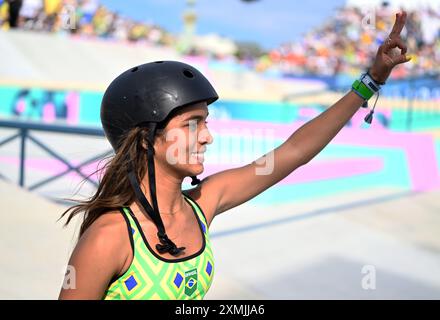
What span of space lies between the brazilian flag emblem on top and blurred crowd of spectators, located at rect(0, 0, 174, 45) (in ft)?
21.4

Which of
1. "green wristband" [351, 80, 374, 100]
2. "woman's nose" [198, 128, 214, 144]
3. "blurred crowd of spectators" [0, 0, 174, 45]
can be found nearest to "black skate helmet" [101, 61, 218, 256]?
"woman's nose" [198, 128, 214, 144]

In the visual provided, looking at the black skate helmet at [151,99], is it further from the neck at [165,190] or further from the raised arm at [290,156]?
the raised arm at [290,156]

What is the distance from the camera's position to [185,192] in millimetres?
2160

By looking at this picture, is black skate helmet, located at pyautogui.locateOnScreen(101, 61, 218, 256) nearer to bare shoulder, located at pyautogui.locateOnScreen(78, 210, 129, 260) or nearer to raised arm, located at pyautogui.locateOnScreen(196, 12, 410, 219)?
bare shoulder, located at pyautogui.locateOnScreen(78, 210, 129, 260)

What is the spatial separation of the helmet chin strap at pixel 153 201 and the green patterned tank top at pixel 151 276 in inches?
1.3

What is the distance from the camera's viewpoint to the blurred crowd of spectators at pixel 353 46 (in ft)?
102

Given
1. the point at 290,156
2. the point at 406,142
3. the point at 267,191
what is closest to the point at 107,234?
the point at 290,156

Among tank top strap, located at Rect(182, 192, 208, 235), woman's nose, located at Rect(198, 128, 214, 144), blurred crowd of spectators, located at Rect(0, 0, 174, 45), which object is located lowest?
tank top strap, located at Rect(182, 192, 208, 235)

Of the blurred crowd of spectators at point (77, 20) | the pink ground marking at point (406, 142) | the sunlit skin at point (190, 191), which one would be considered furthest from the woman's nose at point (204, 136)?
the pink ground marking at point (406, 142)

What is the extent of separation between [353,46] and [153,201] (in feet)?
122

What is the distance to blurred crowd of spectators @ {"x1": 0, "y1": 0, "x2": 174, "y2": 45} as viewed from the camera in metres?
20.0

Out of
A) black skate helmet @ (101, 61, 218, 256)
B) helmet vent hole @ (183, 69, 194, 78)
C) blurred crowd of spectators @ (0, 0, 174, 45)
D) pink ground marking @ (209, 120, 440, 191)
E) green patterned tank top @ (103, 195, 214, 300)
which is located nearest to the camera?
green patterned tank top @ (103, 195, 214, 300)

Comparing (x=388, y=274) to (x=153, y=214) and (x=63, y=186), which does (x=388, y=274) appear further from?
(x=63, y=186)

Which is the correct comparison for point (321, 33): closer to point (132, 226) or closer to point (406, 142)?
point (406, 142)
